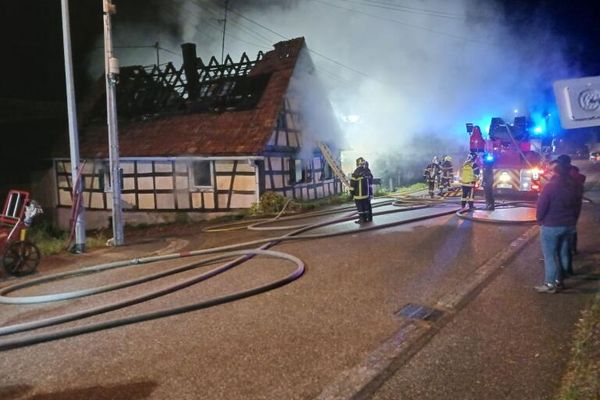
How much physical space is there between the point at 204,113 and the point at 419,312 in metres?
13.5

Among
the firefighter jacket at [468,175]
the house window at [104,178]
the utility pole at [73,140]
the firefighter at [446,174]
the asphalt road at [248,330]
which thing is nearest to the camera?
the asphalt road at [248,330]

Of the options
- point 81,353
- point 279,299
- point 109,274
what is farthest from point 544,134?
point 81,353

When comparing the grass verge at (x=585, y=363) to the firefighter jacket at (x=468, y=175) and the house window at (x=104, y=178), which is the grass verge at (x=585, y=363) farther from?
the house window at (x=104, y=178)

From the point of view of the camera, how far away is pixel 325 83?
18844 millimetres

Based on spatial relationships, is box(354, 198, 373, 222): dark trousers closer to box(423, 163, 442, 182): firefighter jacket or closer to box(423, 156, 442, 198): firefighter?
box(423, 156, 442, 198): firefighter

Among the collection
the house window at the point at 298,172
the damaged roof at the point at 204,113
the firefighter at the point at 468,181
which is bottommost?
Result: the firefighter at the point at 468,181

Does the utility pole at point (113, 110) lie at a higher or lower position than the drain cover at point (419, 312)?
higher

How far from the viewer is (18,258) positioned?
265 inches

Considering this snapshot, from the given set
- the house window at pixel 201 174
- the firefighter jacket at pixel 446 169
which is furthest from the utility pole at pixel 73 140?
the firefighter jacket at pixel 446 169

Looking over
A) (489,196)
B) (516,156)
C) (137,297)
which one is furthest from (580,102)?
(516,156)

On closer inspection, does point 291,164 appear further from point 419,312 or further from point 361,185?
point 419,312

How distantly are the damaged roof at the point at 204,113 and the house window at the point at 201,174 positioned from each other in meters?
0.67

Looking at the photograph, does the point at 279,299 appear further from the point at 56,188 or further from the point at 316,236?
the point at 56,188

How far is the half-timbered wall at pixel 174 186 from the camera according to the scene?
14.3 m
